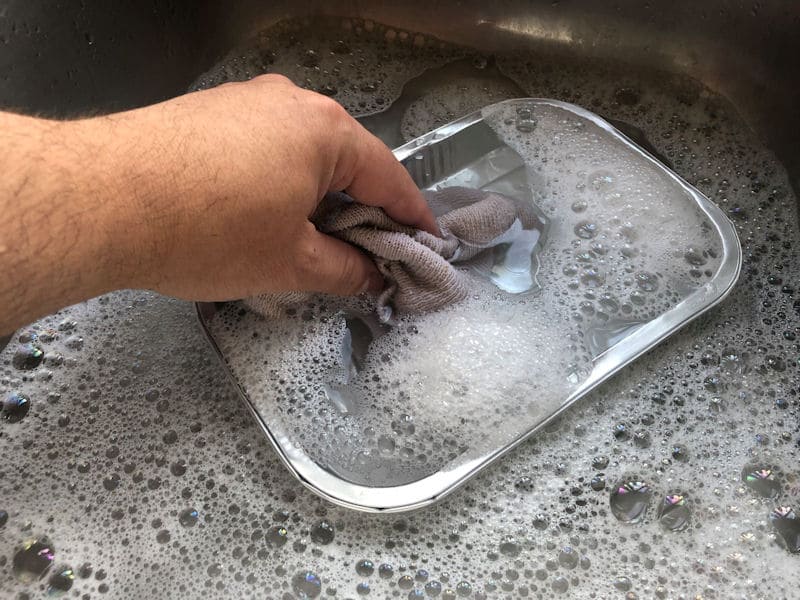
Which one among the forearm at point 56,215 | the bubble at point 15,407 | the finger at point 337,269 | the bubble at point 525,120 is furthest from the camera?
the bubble at point 525,120

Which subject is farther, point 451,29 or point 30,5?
point 451,29

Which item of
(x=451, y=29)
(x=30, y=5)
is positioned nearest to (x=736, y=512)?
(x=451, y=29)

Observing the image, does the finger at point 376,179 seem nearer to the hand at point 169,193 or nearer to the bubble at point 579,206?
the hand at point 169,193

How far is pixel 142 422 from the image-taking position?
0.60 meters

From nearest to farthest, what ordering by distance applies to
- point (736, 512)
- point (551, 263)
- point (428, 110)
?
1. point (736, 512)
2. point (551, 263)
3. point (428, 110)

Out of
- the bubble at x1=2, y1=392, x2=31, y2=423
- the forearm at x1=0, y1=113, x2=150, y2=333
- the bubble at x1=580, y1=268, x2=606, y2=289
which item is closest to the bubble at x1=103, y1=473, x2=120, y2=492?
the bubble at x1=2, y1=392, x2=31, y2=423

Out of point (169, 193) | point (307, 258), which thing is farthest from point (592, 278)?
point (169, 193)

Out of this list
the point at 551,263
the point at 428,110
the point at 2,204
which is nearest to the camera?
the point at 2,204

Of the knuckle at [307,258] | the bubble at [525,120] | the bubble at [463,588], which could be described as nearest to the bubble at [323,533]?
the bubble at [463,588]

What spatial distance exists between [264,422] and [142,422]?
0.12 meters

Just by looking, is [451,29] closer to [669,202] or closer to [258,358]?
[669,202]

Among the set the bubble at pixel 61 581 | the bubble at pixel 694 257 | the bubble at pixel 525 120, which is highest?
the bubble at pixel 525 120

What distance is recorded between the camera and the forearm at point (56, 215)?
387mm

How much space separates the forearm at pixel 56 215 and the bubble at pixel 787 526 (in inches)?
20.7
